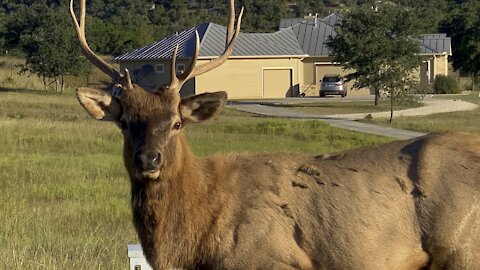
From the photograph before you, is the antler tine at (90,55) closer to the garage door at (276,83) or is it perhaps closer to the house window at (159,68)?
the house window at (159,68)

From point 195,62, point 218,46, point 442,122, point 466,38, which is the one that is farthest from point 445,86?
point 195,62

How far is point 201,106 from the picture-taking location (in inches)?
292

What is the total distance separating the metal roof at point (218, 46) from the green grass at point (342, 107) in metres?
9.70

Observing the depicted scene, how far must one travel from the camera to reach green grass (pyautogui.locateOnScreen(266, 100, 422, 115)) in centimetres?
4978

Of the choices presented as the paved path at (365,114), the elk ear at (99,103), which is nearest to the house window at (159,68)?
the paved path at (365,114)

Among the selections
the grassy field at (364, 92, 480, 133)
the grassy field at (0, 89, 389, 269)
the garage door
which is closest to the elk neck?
the grassy field at (0, 89, 389, 269)

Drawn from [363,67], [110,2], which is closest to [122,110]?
[363,67]

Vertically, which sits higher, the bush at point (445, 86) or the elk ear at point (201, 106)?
the elk ear at point (201, 106)

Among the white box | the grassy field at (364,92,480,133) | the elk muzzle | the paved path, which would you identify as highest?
the elk muzzle

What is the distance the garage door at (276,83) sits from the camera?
220ft

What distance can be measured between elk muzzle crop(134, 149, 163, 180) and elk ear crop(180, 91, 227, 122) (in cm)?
63

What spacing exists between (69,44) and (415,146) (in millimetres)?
61673

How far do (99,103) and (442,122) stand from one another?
34.1 metres

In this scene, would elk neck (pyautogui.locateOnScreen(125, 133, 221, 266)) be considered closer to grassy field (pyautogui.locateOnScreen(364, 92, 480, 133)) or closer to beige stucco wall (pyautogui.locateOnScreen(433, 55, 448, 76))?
grassy field (pyautogui.locateOnScreen(364, 92, 480, 133))
